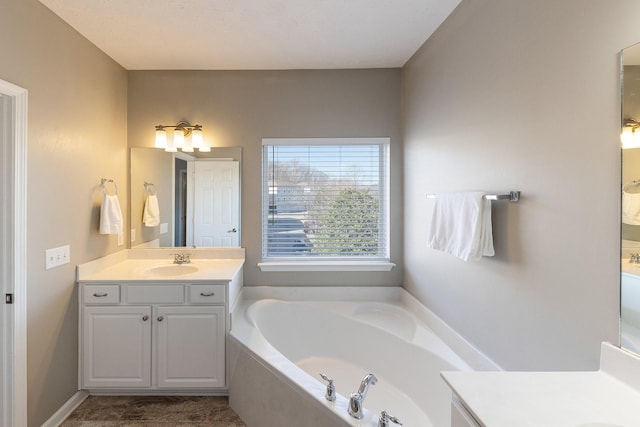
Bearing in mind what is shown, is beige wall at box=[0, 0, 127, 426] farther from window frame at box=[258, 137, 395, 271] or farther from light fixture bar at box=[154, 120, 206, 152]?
window frame at box=[258, 137, 395, 271]

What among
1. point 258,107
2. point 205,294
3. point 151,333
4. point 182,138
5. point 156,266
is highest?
point 258,107

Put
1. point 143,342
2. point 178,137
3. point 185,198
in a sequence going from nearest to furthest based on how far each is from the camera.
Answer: point 143,342, point 178,137, point 185,198

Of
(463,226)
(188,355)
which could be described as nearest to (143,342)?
(188,355)

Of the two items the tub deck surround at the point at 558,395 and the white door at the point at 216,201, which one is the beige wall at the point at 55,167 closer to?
the white door at the point at 216,201

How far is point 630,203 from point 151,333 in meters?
2.58

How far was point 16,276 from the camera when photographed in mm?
1716

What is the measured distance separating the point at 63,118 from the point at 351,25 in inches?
76.9

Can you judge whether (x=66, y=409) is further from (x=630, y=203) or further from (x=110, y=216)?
(x=630, y=203)

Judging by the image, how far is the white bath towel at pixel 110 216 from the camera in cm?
237

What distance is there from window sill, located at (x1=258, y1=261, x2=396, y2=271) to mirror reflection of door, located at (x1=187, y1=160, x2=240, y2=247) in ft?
1.20

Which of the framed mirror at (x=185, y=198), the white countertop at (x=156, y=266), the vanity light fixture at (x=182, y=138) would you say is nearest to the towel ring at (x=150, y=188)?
the framed mirror at (x=185, y=198)

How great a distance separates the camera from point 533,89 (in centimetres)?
135

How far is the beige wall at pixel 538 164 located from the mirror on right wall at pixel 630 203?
0.03 meters

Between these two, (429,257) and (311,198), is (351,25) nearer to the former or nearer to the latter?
(311,198)
